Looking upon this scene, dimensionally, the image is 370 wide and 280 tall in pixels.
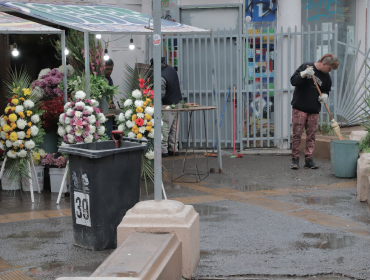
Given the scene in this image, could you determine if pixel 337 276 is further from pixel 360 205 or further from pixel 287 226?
pixel 360 205

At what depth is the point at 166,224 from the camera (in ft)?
15.2

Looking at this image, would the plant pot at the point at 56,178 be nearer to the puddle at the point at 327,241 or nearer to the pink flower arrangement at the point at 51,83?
the pink flower arrangement at the point at 51,83

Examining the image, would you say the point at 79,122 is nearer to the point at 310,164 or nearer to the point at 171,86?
the point at 171,86

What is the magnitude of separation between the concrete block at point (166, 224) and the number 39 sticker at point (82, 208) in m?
0.72

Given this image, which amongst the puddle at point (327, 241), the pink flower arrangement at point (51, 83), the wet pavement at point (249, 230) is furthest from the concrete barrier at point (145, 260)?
the pink flower arrangement at point (51, 83)

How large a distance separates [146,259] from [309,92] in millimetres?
6248

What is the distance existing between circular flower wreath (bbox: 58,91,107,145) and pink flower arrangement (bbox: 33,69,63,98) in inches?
47.6

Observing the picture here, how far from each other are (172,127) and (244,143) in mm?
1611

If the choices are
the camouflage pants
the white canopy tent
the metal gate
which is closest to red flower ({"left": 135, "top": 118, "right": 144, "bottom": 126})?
the white canopy tent

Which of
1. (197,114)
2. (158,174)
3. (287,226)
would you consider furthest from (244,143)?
(158,174)

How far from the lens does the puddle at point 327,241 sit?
546 cm

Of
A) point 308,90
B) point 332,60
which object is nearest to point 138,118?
point 308,90

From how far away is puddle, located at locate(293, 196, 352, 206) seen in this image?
7.39m

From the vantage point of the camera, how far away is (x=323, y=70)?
372 inches
